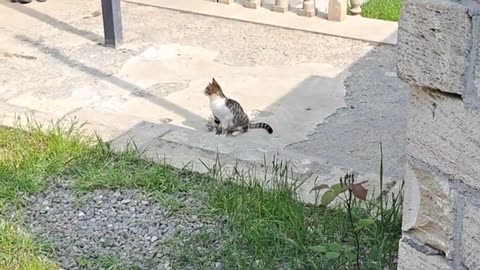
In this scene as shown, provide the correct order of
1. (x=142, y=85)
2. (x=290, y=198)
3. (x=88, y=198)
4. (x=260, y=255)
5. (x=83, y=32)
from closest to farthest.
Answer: (x=260, y=255)
(x=290, y=198)
(x=88, y=198)
(x=142, y=85)
(x=83, y=32)

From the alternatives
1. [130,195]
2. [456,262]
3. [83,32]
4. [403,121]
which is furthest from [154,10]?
[456,262]

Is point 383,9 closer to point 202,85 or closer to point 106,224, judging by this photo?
point 202,85

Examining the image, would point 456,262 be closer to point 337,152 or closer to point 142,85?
point 337,152

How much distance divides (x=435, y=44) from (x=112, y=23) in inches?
183

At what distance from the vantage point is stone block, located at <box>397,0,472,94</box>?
6.17 feet

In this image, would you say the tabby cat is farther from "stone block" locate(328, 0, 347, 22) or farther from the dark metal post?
"stone block" locate(328, 0, 347, 22)

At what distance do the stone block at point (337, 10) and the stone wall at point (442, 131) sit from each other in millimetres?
4721

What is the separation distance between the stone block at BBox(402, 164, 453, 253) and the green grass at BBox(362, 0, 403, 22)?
4864 mm

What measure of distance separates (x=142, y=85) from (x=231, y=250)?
8.15 feet

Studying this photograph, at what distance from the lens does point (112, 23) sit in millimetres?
6340

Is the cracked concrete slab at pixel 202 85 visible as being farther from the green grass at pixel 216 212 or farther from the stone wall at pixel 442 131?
the stone wall at pixel 442 131

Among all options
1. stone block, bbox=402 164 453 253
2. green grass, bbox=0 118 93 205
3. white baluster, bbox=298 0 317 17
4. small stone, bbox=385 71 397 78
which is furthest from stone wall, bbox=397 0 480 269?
white baluster, bbox=298 0 317 17

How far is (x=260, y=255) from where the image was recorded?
3.44 m

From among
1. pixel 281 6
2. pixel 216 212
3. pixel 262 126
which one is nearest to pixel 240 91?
pixel 262 126
